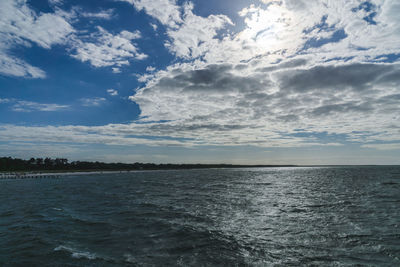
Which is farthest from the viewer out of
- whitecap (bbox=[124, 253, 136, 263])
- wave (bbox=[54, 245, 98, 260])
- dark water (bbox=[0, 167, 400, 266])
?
wave (bbox=[54, 245, 98, 260])

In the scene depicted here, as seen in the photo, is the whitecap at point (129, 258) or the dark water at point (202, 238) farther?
the dark water at point (202, 238)

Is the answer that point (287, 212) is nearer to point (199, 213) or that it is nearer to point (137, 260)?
point (199, 213)

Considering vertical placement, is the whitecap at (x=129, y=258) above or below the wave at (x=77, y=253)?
above

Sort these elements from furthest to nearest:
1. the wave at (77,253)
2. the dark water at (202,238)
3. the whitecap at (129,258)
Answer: the wave at (77,253)
the dark water at (202,238)
the whitecap at (129,258)

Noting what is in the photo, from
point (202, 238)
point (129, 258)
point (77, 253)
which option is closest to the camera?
point (129, 258)

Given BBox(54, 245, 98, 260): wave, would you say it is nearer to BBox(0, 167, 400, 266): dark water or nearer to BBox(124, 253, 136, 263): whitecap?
BBox(0, 167, 400, 266): dark water

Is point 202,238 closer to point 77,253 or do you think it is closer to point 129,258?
point 129,258

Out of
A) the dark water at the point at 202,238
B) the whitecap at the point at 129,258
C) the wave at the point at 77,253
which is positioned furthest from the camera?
the wave at the point at 77,253

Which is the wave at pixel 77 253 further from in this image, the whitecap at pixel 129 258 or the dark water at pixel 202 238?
the whitecap at pixel 129 258

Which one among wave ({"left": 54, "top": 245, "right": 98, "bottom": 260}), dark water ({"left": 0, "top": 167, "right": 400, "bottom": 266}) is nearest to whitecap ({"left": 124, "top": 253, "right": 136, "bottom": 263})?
dark water ({"left": 0, "top": 167, "right": 400, "bottom": 266})

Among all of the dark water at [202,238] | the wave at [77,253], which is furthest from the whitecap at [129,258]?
the wave at [77,253]

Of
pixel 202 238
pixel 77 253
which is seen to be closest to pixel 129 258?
pixel 77 253

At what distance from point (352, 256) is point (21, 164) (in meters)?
245

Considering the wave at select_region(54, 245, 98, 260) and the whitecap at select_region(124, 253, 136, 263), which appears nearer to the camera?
the whitecap at select_region(124, 253, 136, 263)
